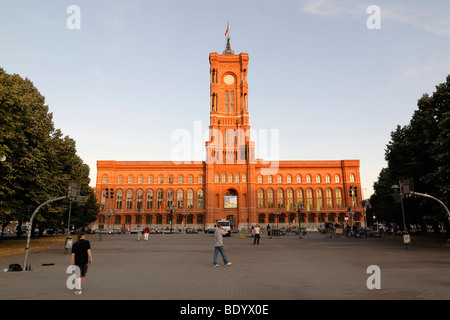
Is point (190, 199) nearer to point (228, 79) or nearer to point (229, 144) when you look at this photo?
point (229, 144)

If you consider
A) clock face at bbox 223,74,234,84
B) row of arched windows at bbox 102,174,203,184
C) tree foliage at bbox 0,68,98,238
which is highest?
clock face at bbox 223,74,234,84

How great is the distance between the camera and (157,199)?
8638 centimetres

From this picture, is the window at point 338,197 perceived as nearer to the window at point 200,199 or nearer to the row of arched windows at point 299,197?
the row of arched windows at point 299,197

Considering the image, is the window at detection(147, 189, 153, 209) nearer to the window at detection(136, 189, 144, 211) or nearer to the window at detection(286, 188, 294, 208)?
the window at detection(136, 189, 144, 211)

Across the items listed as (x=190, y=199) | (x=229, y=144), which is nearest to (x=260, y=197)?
(x=229, y=144)

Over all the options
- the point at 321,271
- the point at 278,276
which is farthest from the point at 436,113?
the point at 278,276

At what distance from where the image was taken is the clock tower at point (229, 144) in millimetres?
83000

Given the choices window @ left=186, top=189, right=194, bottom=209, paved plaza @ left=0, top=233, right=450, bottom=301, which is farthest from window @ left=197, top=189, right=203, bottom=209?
paved plaza @ left=0, top=233, right=450, bottom=301

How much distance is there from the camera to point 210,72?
Result: 310 ft

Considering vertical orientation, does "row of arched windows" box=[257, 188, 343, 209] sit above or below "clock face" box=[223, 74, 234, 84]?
below

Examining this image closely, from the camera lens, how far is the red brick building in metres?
83.9

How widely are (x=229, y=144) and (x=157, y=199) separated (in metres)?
26.3

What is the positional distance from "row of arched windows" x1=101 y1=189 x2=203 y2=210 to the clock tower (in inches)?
208
